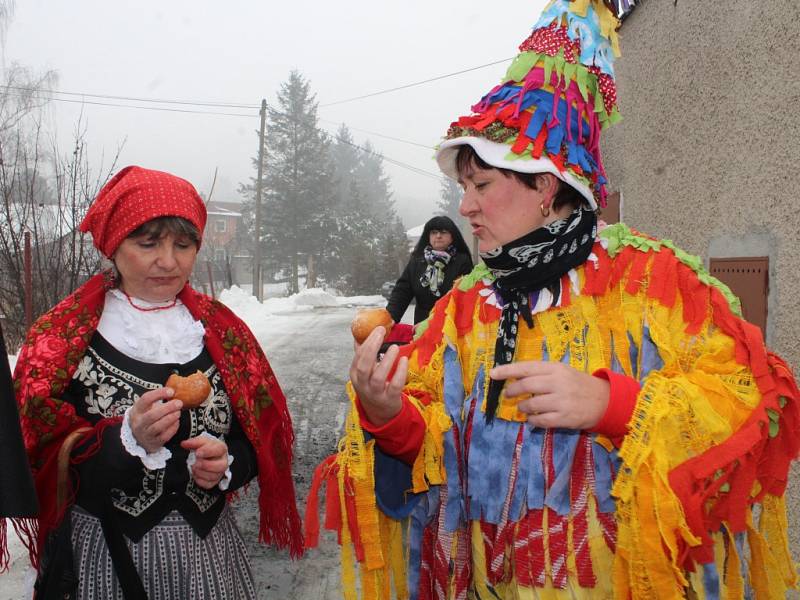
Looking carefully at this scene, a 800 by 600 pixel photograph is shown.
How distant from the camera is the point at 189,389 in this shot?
1.76 meters

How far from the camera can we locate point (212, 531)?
1.96 metres

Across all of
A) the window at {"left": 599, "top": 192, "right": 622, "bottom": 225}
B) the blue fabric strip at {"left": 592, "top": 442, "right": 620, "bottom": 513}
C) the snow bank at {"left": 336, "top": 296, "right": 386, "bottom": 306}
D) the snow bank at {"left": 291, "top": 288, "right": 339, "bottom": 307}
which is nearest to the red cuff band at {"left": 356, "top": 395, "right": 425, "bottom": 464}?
the blue fabric strip at {"left": 592, "top": 442, "right": 620, "bottom": 513}

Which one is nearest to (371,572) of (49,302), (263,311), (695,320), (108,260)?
(695,320)

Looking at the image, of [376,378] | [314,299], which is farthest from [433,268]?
[314,299]

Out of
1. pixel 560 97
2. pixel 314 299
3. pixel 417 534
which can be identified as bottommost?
pixel 314 299

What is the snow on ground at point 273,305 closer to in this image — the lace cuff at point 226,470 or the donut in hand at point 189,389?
the lace cuff at point 226,470

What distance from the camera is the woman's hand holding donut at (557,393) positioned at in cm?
124

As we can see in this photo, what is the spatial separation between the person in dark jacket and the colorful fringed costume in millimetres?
3225

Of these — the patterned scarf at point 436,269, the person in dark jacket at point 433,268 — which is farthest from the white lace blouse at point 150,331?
the patterned scarf at point 436,269

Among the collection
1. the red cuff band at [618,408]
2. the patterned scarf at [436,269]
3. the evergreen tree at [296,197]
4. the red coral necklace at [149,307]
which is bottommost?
the red cuff band at [618,408]

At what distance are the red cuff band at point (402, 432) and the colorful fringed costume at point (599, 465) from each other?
4 cm

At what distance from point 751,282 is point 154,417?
2.85 m

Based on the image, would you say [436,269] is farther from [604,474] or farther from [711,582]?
[711,582]

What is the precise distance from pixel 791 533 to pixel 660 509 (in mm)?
2054
